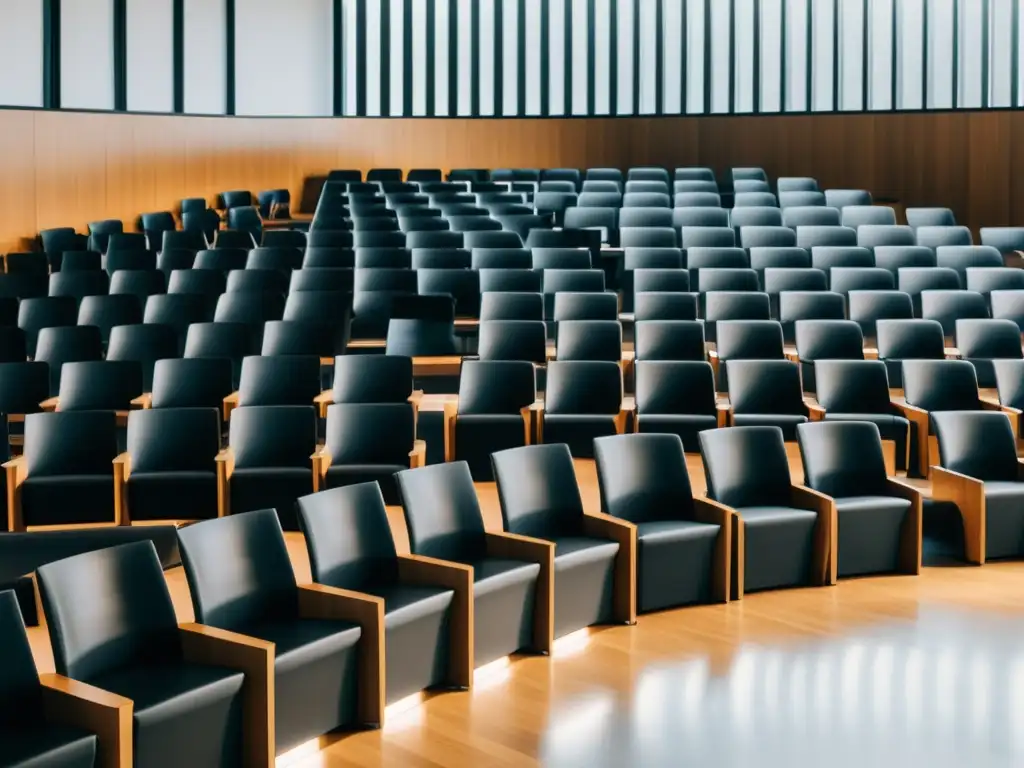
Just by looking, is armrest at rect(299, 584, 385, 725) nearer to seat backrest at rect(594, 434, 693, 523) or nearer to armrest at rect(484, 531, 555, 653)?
armrest at rect(484, 531, 555, 653)

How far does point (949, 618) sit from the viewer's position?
3055 mm

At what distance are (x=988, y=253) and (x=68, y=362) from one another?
397 cm

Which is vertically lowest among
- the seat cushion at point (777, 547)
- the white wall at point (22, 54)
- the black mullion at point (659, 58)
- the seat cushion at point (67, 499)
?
the seat cushion at point (777, 547)

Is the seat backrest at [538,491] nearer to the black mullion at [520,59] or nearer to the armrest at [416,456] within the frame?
the armrest at [416,456]

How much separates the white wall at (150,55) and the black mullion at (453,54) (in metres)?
2.07

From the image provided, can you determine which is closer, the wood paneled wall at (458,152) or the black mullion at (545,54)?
the wood paneled wall at (458,152)

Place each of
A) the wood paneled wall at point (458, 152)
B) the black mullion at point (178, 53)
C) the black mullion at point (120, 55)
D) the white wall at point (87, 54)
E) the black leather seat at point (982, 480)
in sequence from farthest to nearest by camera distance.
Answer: the black mullion at point (178, 53) < the black mullion at point (120, 55) < the white wall at point (87, 54) < the wood paneled wall at point (458, 152) < the black leather seat at point (982, 480)

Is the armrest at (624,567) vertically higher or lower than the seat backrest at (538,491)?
lower

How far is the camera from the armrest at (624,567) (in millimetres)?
3039

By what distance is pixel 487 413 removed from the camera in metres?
4.12

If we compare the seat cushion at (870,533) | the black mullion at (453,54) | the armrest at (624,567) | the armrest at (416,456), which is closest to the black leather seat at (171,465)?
the armrest at (416,456)

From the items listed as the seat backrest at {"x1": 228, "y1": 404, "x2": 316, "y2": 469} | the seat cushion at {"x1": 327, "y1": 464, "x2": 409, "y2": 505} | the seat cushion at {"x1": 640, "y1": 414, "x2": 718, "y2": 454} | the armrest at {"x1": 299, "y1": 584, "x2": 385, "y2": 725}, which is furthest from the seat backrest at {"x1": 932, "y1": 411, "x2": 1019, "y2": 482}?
the armrest at {"x1": 299, "y1": 584, "x2": 385, "y2": 725}

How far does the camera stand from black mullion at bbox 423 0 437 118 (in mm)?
9688

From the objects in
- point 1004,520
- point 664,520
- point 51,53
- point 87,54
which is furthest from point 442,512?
point 87,54
